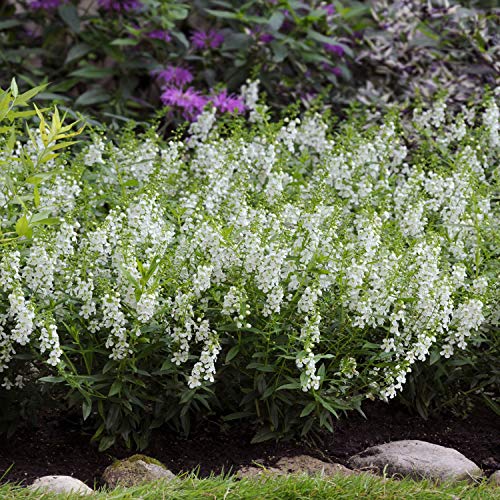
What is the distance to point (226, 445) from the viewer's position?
3.86 m

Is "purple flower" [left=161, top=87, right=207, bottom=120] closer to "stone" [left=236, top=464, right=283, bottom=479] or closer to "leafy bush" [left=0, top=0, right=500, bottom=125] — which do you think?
"leafy bush" [left=0, top=0, right=500, bottom=125]

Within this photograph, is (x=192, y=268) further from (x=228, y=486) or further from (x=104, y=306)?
(x=228, y=486)

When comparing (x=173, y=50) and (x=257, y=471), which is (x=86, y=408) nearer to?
(x=257, y=471)

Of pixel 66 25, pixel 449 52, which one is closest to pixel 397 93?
pixel 449 52

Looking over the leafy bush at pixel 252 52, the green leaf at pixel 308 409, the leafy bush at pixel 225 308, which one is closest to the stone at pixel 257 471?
the leafy bush at pixel 225 308

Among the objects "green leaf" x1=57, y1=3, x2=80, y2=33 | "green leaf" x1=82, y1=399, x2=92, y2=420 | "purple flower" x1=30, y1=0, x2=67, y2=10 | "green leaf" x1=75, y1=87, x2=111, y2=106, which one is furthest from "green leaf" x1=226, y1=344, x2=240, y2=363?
"purple flower" x1=30, y1=0, x2=67, y2=10

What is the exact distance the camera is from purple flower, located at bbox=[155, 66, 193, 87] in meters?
6.34

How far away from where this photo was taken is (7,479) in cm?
349

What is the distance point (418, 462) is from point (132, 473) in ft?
3.70

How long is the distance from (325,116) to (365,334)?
2.04 meters

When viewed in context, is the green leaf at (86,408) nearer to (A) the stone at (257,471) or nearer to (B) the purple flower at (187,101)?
(A) the stone at (257,471)

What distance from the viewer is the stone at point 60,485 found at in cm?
327

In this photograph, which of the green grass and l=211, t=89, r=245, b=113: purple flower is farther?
l=211, t=89, r=245, b=113: purple flower

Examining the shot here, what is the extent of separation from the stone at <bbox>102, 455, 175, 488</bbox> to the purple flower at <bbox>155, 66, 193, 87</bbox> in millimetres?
3383
